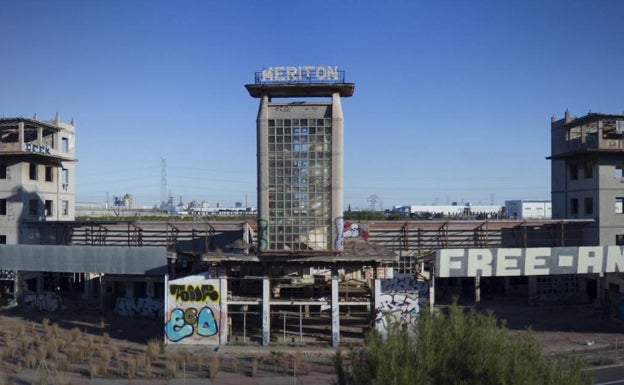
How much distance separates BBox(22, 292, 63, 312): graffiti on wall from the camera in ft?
159

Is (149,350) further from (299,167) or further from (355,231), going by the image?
(355,231)

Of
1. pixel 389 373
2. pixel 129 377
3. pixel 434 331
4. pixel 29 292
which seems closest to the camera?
pixel 389 373

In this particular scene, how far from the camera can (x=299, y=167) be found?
1400 inches

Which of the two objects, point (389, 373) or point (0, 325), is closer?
point (389, 373)

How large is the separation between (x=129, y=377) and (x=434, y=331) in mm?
19938

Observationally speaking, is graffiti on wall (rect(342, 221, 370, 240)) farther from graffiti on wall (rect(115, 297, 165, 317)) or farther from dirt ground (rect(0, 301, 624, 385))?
graffiti on wall (rect(115, 297, 165, 317))

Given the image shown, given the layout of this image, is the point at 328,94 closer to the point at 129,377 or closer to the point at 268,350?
the point at 268,350

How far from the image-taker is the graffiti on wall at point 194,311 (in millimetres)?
35438

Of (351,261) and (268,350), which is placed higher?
(351,261)

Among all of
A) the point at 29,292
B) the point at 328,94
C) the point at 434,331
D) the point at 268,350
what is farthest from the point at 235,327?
the point at 434,331

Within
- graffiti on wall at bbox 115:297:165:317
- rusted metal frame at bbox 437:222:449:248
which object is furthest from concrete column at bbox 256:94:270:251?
rusted metal frame at bbox 437:222:449:248

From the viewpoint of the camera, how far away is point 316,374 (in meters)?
29.2

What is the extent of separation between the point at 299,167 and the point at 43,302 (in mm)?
29496

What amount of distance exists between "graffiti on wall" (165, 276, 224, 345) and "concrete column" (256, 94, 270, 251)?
14.4ft
